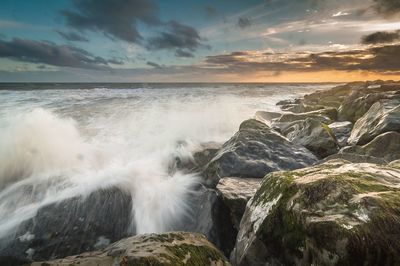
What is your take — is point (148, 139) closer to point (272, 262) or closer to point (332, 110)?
point (332, 110)

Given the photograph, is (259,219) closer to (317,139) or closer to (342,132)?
(317,139)

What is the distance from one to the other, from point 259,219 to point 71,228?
12.3ft

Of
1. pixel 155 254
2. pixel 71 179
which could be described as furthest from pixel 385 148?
pixel 71 179

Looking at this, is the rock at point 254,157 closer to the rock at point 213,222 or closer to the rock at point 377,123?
the rock at point 213,222

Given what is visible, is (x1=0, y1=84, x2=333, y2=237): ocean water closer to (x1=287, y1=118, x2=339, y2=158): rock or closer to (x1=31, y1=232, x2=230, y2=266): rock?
(x1=31, y1=232, x2=230, y2=266): rock

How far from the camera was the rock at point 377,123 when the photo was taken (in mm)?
7723

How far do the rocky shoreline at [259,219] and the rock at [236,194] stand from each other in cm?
2

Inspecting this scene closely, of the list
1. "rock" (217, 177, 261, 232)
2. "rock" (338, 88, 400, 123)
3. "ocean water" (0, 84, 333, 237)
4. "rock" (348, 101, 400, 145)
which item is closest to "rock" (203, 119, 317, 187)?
"rock" (217, 177, 261, 232)

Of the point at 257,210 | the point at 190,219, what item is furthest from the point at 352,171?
the point at 190,219

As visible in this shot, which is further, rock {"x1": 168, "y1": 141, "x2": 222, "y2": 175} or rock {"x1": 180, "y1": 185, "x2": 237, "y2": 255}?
rock {"x1": 168, "y1": 141, "x2": 222, "y2": 175}

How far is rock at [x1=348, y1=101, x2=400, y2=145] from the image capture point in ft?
25.3

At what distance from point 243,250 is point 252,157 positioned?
3.55 meters

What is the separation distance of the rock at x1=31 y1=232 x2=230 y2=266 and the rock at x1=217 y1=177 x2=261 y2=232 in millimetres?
1404

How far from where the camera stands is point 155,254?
287 centimetres
